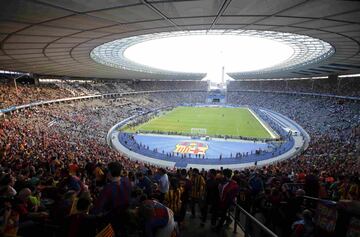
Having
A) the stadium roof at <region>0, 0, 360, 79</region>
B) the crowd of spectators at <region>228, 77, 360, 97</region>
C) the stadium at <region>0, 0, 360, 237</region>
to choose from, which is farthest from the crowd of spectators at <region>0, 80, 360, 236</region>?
the crowd of spectators at <region>228, 77, 360, 97</region>

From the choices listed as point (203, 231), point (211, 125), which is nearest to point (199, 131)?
point (211, 125)

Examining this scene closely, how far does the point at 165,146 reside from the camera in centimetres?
3656

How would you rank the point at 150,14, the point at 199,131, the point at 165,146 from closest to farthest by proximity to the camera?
1. the point at 150,14
2. the point at 165,146
3. the point at 199,131

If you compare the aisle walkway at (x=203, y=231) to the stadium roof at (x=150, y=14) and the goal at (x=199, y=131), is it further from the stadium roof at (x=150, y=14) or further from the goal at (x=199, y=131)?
the goal at (x=199, y=131)

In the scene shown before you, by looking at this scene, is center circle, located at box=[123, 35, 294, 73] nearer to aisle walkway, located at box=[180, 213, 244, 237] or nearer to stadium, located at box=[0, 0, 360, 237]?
stadium, located at box=[0, 0, 360, 237]

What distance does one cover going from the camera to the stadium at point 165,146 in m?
4.16

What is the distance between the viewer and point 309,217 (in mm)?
4516

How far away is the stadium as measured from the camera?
4.16 m

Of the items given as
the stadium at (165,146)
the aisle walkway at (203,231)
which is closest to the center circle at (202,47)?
the stadium at (165,146)

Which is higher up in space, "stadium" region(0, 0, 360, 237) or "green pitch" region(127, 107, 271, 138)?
"stadium" region(0, 0, 360, 237)

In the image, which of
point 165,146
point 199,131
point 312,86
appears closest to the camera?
point 165,146

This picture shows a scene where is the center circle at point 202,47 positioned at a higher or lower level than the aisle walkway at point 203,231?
higher

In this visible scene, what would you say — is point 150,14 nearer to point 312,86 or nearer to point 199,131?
point 199,131

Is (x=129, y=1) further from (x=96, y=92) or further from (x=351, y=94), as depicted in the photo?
(x=96, y=92)
